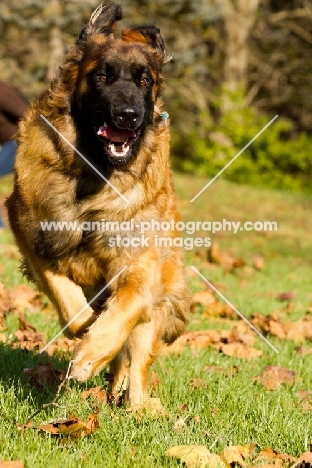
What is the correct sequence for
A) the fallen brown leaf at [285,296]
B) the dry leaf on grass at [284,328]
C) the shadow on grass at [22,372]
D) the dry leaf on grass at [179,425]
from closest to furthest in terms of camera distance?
1. the dry leaf on grass at [179,425]
2. the shadow on grass at [22,372]
3. the dry leaf on grass at [284,328]
4. the fallen brown leaf at [285,296]

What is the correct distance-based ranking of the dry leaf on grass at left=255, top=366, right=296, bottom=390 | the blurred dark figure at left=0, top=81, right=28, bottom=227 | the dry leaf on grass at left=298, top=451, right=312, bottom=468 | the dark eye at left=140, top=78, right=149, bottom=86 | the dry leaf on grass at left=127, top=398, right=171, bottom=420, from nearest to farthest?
1. the dry leaf on grass at left=298, top=451, right=312, bottom=468
2. the dry leaf on grass at left=127, top=398, right=171, bottom=420
3. the dark eye at left=140, top=78, right=149, bottom=86
4. the dry leaf on grass at left=255, top=366, right=296, bottom=390
5. the blurred dark figure at left=0, top=81, right=28, bottom=227

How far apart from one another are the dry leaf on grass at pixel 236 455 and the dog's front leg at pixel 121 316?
2.41 feet

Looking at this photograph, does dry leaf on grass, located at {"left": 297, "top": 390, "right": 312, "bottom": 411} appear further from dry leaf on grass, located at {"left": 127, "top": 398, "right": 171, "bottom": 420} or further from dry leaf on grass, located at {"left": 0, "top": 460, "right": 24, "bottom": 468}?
dry leaf on grass, located at {"left": 0, "top": 460, "right": 24, "bottom": 468}

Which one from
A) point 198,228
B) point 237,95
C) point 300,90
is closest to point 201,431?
point 198,228

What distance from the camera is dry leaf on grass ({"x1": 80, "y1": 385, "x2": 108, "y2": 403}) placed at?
3.55 metres

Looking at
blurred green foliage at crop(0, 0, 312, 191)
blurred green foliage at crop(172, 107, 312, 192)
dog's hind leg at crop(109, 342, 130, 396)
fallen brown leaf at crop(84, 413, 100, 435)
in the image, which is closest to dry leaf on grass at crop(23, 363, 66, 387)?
dog's hind leg at crop(109, 342, 130, 396)

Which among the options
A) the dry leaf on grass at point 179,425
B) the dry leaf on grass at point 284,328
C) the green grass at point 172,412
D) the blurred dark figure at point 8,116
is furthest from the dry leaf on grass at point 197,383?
the blurred dark figure at point 8,116

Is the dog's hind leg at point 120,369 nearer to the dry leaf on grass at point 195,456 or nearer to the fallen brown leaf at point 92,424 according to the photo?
the fallen brown leaf at point 92,424

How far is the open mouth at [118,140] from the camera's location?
12.5ft

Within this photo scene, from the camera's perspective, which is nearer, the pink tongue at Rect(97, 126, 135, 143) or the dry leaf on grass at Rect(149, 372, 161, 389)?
the pink tongue at Rect(97, 126, 135, 143)

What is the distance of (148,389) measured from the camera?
3.93 meters

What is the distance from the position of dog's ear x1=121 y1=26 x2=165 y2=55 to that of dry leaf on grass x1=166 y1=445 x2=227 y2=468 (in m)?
2.53

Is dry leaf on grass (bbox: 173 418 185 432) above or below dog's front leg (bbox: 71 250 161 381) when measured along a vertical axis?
below

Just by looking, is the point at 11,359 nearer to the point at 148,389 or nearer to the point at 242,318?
the point at 148,389
